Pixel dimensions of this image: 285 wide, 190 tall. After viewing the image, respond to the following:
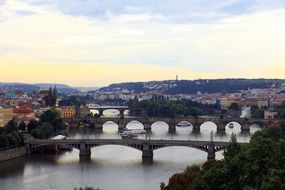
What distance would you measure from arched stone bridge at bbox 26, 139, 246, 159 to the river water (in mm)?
441

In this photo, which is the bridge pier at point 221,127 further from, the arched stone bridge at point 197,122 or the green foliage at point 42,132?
the green foliage at point 42,132

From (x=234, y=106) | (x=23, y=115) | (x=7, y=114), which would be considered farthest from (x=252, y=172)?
(x=234, y=106)

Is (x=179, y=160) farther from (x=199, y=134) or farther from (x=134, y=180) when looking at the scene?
(x=199, y=134)

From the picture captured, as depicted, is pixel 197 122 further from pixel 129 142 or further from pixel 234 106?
pixel 234 106

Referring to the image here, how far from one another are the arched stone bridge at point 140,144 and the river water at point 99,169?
0.44 metres

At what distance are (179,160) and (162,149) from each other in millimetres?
4946

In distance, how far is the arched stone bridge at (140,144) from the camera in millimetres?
30641

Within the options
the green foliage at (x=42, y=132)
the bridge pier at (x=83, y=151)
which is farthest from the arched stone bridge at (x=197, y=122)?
the bridge pier at (x=83, y=151)

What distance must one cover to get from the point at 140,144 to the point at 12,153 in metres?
6.05

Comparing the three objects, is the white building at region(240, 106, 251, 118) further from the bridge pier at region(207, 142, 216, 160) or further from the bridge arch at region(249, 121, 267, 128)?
the bridge pier at region(207, 142, 216, 160)

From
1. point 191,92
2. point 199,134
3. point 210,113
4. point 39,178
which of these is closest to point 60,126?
point 199,134

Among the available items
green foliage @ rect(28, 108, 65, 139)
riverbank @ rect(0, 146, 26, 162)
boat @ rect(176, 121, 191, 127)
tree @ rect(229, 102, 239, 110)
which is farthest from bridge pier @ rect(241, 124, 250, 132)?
tree @ rect(229, 102, 239, 110)

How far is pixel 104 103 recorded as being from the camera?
10888 centimetres

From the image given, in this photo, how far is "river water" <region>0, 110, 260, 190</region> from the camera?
2384 cm
